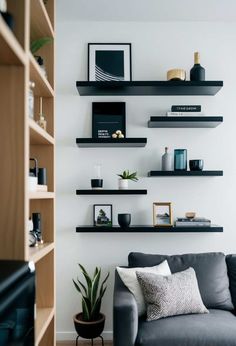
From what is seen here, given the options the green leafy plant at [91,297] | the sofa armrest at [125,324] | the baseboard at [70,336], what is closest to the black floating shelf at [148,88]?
the green leafy plant at [91,297]

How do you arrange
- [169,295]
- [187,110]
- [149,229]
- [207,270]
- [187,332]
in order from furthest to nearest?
[187,110] < [149,229] < [207,270] < [169,295] < [187,332]

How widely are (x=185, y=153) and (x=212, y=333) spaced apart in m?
1.45

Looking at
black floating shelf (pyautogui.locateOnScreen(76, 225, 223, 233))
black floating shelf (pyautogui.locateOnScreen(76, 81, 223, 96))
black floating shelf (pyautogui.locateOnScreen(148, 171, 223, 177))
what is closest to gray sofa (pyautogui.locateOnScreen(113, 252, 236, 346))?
black floating shelf (pyautogui.locateOnScreen(76, 225, 223, 233))

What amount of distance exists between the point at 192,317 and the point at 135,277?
1.52 ft

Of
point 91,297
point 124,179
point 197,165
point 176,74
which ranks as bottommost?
point 91,297

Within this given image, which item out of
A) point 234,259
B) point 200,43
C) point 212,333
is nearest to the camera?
point 212,333

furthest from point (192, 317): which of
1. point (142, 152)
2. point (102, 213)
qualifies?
point (142, 152)

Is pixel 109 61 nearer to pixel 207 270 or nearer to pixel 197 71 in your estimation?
pixel 197 71

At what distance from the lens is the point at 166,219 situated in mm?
2814

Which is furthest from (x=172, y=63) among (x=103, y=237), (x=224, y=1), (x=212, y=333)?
(x=212, y=333)

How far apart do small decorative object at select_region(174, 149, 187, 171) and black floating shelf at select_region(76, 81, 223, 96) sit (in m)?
0.55

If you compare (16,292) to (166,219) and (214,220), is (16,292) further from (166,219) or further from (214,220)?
(214,220)

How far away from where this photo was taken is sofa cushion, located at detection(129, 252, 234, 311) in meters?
2.43

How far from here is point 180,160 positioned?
9.26 feet
